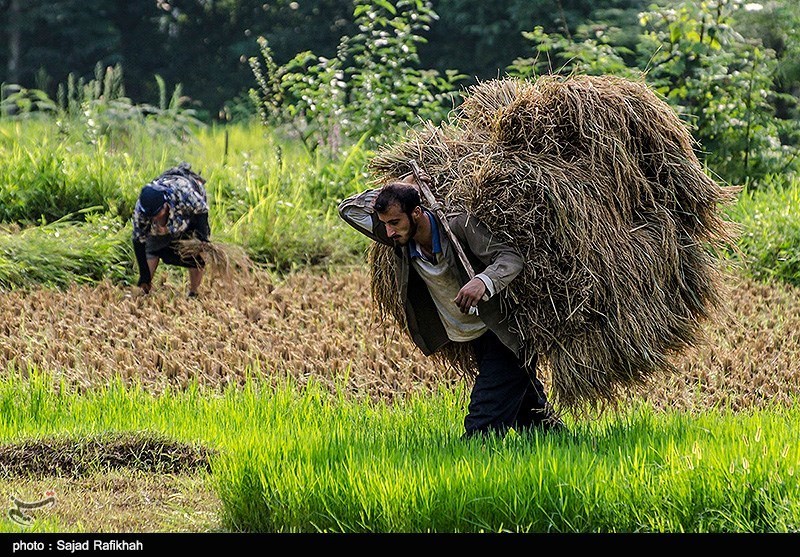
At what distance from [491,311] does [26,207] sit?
6.24m

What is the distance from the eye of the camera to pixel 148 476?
512 cm

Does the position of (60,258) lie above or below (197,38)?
below

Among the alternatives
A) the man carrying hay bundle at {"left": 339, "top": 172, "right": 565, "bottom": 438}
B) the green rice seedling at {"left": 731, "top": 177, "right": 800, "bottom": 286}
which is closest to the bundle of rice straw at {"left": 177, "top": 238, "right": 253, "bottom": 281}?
the man carrying hay bundle at {"left": 339, "top": 172, "right": 565, "bottom": 438}

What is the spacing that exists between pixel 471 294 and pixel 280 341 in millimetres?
3031

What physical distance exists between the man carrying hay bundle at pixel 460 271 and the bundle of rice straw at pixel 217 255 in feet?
11.0

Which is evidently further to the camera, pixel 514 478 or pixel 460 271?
pixel 460 271

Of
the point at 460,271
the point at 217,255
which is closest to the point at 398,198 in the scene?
the point at 460,271

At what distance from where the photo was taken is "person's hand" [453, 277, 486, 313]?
190 inches

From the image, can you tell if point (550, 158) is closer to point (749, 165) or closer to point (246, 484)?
point (246, 484)

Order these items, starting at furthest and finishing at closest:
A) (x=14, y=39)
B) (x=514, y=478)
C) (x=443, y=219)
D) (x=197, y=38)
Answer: (x=197, y=38) → (x=14, y=39) → (x=443, y=219) → (x=514, y=478)

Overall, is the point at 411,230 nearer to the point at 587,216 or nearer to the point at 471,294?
the point at 471,294

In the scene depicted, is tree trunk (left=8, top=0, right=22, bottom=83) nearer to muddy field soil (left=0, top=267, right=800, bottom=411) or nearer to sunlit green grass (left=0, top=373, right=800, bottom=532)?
muddy field soil (left=0, top=267, right=800, bottom=411)

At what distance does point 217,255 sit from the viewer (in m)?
8.57

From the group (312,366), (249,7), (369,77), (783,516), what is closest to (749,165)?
(369,77)
